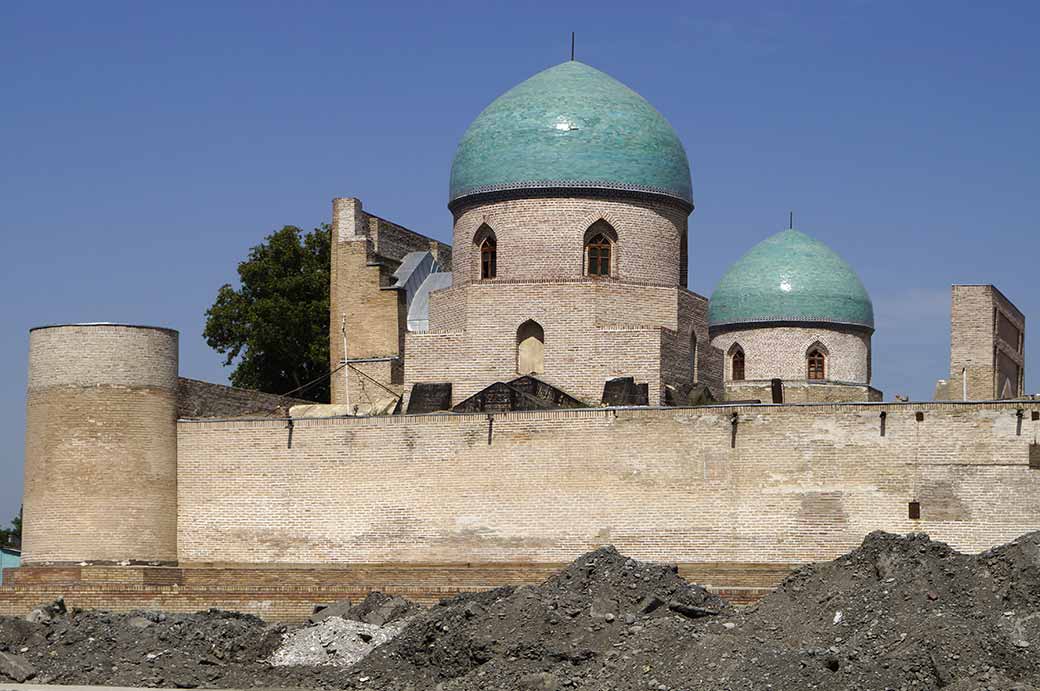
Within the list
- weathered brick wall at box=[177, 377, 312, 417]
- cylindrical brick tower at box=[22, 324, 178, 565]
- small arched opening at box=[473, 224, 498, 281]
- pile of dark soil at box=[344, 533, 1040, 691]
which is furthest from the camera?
small arched opening at box=[473, 224, 498, 281]

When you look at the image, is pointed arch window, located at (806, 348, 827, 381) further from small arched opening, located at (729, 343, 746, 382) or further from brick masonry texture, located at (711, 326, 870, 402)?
small arched opening, located at (729, 343, 746, 382)

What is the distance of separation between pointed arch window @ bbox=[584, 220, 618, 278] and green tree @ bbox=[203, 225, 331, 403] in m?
11.3

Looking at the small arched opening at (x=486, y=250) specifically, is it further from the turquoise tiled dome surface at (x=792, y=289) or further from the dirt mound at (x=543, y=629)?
the dirt mound at (x=543, y=629)

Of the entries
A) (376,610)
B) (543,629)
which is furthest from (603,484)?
(543,629)

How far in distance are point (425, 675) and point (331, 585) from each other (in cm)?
720

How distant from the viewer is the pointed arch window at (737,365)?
37625 millimetres

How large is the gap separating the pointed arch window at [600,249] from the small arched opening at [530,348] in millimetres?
1247

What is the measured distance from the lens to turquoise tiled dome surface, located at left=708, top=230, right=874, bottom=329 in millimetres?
36844

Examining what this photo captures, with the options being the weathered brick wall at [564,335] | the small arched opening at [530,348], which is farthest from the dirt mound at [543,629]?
the small arched opening at [530,348]

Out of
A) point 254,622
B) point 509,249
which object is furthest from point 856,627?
point 509,249

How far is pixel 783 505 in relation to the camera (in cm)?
2458

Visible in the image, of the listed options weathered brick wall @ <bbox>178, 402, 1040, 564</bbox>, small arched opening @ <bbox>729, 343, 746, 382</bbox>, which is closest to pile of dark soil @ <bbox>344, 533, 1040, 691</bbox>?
weathered brick wall @ <bbox>178, 402, 1040, 564</bbox>

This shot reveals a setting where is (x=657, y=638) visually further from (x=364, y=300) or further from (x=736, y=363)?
(x=736, y=363)

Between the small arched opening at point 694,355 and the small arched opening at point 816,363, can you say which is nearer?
the small arched opening at point 694,355
